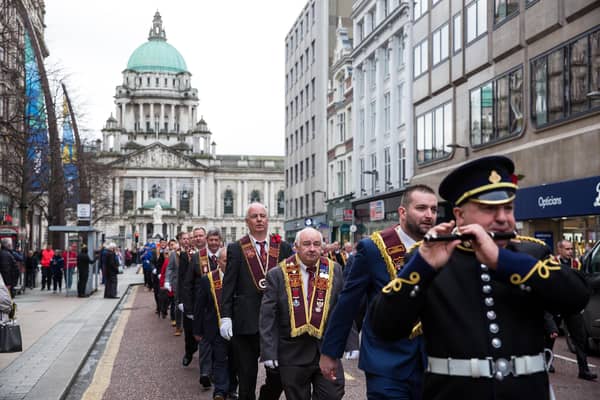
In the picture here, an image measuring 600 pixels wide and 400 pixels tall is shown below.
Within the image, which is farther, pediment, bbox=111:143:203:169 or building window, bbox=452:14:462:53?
pediment, bbox=111:143:203:169

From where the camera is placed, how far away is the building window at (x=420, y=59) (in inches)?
1364

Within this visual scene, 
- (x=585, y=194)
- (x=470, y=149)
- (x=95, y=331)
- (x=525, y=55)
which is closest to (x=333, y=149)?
(x=470, y=149)

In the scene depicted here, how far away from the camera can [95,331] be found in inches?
635

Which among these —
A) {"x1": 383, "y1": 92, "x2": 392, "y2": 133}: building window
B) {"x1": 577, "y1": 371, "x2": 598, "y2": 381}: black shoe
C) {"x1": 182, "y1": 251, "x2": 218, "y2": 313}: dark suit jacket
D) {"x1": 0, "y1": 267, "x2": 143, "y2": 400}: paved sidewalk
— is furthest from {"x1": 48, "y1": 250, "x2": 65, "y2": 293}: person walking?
{"x1": 577, "y1": 371, "x2": 598, "y2": 381}: black shoe

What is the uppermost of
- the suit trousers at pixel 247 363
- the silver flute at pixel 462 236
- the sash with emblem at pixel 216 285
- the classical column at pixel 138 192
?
the classical column at pixel 138 192

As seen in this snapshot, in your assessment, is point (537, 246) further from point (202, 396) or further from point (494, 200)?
point (202, 396)

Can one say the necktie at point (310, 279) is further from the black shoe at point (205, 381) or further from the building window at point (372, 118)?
the building window at point (372, 118)

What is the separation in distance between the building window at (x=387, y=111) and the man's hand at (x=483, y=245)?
127 ft

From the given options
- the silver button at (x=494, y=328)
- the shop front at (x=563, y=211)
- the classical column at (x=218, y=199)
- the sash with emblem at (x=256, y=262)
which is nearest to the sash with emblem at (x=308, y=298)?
the sash with emblem at (x=256, y=262)

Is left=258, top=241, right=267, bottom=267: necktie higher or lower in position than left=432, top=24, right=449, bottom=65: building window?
lower

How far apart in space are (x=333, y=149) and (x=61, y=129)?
21.7 meters

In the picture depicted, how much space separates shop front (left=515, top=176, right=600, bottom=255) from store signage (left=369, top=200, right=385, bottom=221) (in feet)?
48.1

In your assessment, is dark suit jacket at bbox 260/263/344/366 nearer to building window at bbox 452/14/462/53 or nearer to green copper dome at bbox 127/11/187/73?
building window at bbox 452/14/462/53

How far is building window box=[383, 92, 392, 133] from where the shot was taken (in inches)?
1633
